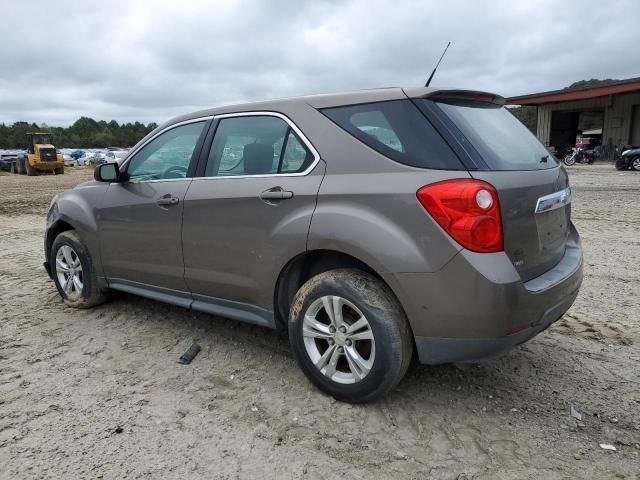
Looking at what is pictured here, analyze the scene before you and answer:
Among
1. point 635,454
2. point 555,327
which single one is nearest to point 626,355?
point 555,327

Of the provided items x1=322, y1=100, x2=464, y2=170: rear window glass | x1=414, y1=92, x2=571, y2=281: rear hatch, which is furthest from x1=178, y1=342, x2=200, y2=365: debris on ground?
x1=414, y1=92, x2=571, y2=281: rear hatch

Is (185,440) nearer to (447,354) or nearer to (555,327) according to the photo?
(447,354)

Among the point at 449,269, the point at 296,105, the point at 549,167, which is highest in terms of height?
the point at 296,105

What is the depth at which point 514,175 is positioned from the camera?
107 inches

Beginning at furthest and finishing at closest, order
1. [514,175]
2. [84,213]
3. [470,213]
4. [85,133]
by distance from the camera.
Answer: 1. [85,133]
2. [84,213]
3. [514,175]
4. [470,213]

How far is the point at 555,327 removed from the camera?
408cm

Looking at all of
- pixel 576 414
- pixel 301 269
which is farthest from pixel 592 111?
pixel 301 269

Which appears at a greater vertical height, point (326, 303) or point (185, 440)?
point (326, 303)

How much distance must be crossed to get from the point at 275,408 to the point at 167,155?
83.1 inches

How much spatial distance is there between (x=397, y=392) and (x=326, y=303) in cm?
72

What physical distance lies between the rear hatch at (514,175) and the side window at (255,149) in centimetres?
82

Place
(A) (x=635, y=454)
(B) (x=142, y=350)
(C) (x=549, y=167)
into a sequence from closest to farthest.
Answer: (A) (x=635, y=454), (C) (x=549, y=167), (B) (x=142, y=350)

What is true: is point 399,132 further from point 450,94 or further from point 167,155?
point 167,155

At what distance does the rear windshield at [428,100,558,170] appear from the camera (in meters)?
2.75
